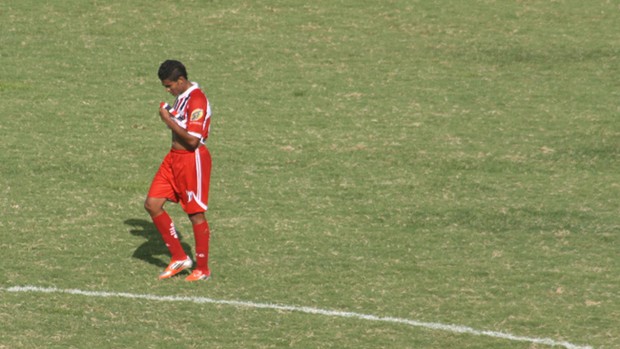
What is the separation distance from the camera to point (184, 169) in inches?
487

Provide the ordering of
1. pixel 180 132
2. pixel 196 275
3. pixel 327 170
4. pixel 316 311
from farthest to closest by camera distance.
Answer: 1. pixel 327 170
2. pixel 196 275
3. pixel 180 132
4. pixel 316 311

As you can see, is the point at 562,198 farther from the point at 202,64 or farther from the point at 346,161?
the point at 202,64

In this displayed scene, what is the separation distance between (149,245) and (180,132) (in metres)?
2.25

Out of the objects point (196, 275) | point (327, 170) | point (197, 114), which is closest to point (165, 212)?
point (196, 275)

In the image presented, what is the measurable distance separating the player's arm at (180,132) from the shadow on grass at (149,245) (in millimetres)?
1650

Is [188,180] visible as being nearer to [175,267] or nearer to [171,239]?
[171,239]

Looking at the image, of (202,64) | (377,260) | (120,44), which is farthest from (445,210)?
(120,44)

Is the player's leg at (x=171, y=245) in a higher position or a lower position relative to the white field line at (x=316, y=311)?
higher

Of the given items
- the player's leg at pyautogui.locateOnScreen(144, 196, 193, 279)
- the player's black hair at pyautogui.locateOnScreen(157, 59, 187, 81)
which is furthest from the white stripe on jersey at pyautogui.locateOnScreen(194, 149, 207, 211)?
Result: the player's black hair at pyautogui.locateOnScreen(157, 59, 187, 81)

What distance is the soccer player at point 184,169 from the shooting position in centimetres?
1224

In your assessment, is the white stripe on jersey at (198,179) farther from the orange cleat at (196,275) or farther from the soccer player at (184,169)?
the orange cleat at (196,275)

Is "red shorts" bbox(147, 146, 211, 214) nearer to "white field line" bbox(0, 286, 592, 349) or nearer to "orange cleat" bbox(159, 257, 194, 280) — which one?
"orange cleat" bbox(159, 257, 194, 280)

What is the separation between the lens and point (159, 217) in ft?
41.2

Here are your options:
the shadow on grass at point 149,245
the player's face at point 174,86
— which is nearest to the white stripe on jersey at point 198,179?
the player's face at point 174,86
